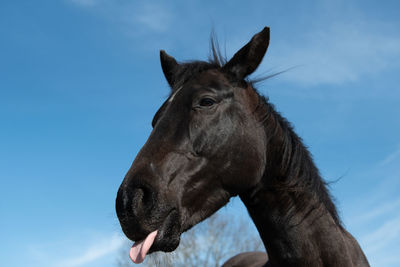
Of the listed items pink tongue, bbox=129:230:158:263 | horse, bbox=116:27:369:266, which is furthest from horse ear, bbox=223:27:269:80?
pink tongue, bbox=129:230:158:263

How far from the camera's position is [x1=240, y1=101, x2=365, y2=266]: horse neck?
3189 mm

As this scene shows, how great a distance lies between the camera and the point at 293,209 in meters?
3.31

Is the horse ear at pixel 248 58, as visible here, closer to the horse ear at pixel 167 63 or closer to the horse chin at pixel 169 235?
the horse ear at pixel 167 63

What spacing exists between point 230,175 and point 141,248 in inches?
34.5

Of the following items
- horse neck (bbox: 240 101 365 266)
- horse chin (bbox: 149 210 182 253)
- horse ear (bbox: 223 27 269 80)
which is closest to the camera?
horse chin (bbox: 149 210 182 253)

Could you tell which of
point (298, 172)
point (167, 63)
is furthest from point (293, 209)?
point (167, 63)

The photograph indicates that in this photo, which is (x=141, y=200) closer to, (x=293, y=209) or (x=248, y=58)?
(x=293, y=209)

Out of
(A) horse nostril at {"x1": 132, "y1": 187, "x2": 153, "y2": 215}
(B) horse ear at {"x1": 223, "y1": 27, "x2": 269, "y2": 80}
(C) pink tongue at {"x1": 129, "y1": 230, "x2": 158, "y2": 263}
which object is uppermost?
(B) horse ear at {"x1": 223, "y1": 27, "x2": 269, "y2": 80}

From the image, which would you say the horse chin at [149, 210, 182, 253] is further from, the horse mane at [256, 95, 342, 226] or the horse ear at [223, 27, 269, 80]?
the horse ear at [223, 27, 269, 80]

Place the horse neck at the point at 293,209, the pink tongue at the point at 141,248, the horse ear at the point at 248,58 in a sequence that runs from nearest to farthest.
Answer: the pink tongue at the point at 141,248
the horse neck at the point at 293,209
the horse ear at the point at 248,58

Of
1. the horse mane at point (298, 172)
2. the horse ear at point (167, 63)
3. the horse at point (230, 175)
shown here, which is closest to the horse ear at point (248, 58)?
the horse at point (230, 175)

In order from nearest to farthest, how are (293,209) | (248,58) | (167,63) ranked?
(293,209), (248,58), (167,63)

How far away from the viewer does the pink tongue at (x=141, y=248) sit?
2.67 metres

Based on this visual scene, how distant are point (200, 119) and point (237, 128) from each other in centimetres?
31
